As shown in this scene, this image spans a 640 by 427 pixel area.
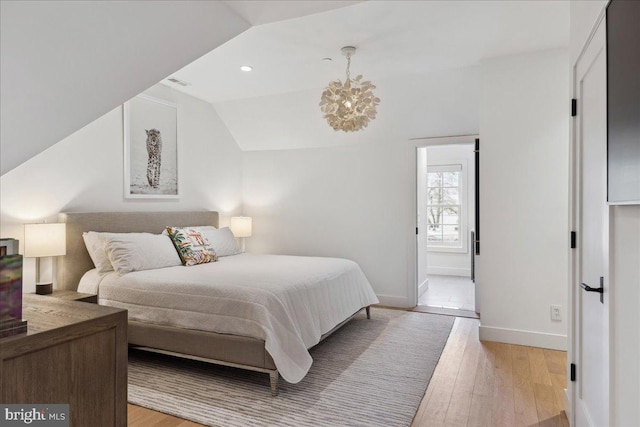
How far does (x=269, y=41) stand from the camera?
3324 millimetres

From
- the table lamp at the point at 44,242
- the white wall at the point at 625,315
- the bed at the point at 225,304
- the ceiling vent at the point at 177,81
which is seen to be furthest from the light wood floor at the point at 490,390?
the ceiling vent at the point at 177,81

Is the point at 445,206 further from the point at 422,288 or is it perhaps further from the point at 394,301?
the point at 394,301

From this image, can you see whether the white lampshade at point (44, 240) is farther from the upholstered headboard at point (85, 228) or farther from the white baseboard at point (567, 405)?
the white baseboard at point (567, 405)

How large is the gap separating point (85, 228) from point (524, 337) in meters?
4.21

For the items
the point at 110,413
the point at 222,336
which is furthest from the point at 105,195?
the point at 110,413

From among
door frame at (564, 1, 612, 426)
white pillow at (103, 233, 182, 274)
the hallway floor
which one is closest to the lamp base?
white pillow at (103, 233, 182, 274)

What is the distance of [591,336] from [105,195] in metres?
4.10

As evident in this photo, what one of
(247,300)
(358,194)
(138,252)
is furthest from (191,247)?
(358,194)

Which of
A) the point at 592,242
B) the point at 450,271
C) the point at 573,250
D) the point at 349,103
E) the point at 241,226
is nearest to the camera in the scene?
the point at 592,242

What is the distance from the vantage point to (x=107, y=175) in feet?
12.8

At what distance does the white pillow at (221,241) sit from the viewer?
178 inches

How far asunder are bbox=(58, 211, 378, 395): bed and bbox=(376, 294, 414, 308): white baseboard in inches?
48.8

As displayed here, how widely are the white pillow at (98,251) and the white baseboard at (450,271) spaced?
5.81 m

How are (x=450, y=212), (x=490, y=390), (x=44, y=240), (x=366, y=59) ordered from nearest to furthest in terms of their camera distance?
(x=490, y=390) < (x=44, y=240) < (x=366, y=59) < (x=450, y=212)
